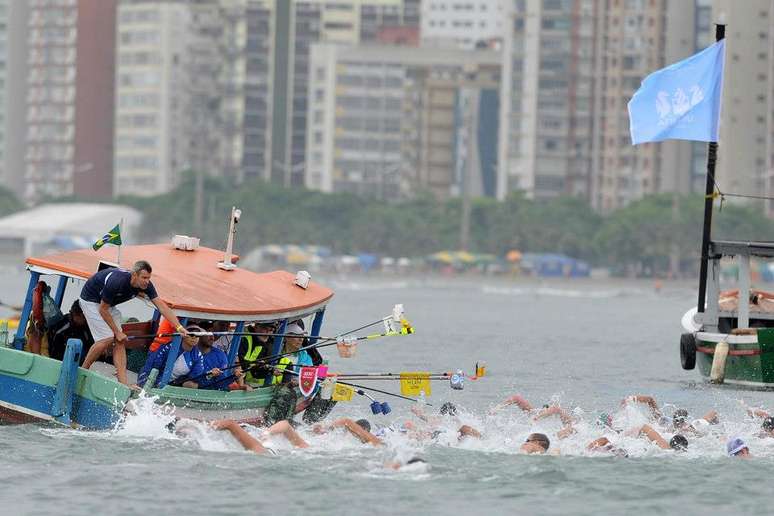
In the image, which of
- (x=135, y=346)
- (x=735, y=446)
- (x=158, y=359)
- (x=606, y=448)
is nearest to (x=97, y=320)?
(x=158, y=359)

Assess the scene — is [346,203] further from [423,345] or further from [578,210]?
[423,345]

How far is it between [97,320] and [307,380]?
3.01m

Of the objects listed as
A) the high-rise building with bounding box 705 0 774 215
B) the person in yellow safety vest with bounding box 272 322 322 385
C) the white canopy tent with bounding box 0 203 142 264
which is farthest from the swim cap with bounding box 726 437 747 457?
the white canopy tent with bounding box 0 203 142 264

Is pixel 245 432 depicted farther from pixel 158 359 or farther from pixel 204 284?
pixel 204 284

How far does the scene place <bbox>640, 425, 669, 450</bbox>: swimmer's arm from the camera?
2825 cm

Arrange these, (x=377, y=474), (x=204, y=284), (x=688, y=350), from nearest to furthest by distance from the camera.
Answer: (x=377, y=474) → (x=204, y=284) → (x=688, y=350)

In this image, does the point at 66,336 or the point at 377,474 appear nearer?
the point at 377,474

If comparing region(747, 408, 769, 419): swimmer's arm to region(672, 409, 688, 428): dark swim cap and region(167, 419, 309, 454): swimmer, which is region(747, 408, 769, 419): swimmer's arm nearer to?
region(672, 409, 688, 428): dark swim cap

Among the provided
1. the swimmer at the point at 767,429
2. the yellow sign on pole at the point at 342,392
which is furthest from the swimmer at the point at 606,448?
the yellow sign on pole at the point at 342,392

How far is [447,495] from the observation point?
24609 mm

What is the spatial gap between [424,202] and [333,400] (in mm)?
162378

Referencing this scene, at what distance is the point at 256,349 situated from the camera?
29000 mm

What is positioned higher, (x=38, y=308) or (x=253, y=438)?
(x=38, y=308)

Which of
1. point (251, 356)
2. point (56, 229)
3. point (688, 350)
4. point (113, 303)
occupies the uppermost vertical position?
point (113, 303)
